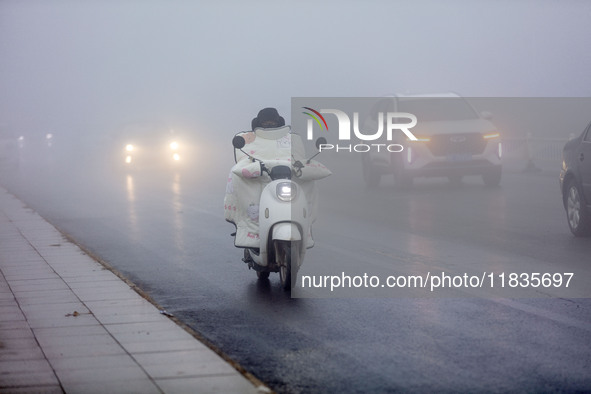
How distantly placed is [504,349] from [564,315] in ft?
4.63

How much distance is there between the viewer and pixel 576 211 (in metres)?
13.6

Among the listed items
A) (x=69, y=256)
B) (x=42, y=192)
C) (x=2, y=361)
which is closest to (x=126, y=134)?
(x=42, y=192)

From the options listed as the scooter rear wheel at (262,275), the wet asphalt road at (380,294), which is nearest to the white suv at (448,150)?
the wet asphalt road at (380,294)

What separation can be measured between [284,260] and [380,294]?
989 mm

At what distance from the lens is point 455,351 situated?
6859 millimetres

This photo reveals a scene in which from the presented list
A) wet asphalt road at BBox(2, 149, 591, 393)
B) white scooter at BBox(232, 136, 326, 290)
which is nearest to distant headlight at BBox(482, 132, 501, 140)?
wet asphalt road at BBox(2, 149, 591, 393)

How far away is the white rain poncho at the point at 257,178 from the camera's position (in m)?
9.49

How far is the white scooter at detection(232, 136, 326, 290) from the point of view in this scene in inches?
355

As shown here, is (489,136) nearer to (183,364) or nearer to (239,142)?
(239,142)

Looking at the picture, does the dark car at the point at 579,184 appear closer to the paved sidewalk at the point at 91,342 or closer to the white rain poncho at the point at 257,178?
the white rain poncho at the point at 257,178

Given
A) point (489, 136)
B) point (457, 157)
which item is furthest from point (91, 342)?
point (489, 136)

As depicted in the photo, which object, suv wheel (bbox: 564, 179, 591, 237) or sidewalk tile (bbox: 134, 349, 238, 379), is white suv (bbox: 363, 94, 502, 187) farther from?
sidewalk tile (bbox: 134, 349, 238, 379)

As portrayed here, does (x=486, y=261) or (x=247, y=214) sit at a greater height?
(x=247, y=214)

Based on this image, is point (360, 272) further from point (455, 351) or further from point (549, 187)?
point (549, 187)
